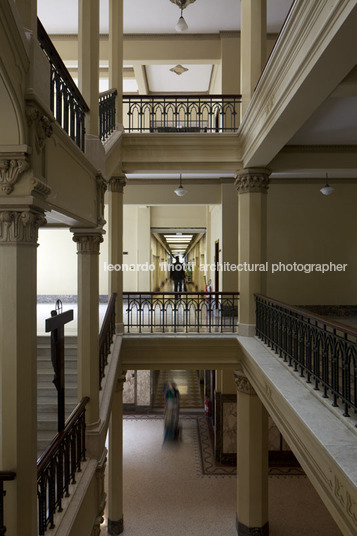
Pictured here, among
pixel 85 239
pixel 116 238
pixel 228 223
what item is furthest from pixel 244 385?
pixel 85 239

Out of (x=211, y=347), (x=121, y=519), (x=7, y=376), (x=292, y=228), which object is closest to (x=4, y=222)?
(x=7, y=376)

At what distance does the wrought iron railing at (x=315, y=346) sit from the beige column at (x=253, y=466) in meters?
1.43

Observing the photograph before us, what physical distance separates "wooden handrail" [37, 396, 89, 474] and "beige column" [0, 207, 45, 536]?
47 cm

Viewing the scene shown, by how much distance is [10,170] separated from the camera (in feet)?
8.69

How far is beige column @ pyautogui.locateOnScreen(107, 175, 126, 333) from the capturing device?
8.15 metres

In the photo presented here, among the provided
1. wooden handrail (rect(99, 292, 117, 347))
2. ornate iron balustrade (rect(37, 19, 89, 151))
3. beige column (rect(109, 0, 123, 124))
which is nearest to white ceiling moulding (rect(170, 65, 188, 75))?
beige column (rect(109, 0, 123, 124))

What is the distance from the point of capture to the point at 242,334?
776cm

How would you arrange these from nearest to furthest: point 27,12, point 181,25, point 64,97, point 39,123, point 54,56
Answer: point 27,12 < point 39,123 < point 54,56 < point 64,97 < point 181,25

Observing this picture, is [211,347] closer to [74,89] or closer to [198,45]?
[74,89]

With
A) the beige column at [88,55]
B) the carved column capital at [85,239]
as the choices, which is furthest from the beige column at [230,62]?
the carved column capital at [85,239]

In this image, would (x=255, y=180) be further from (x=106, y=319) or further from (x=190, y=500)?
(x=190, y=500)

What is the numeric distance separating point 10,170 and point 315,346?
139 inches

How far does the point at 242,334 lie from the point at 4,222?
19.5 ft

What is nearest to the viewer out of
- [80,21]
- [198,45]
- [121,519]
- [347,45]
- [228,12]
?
[347,45]
